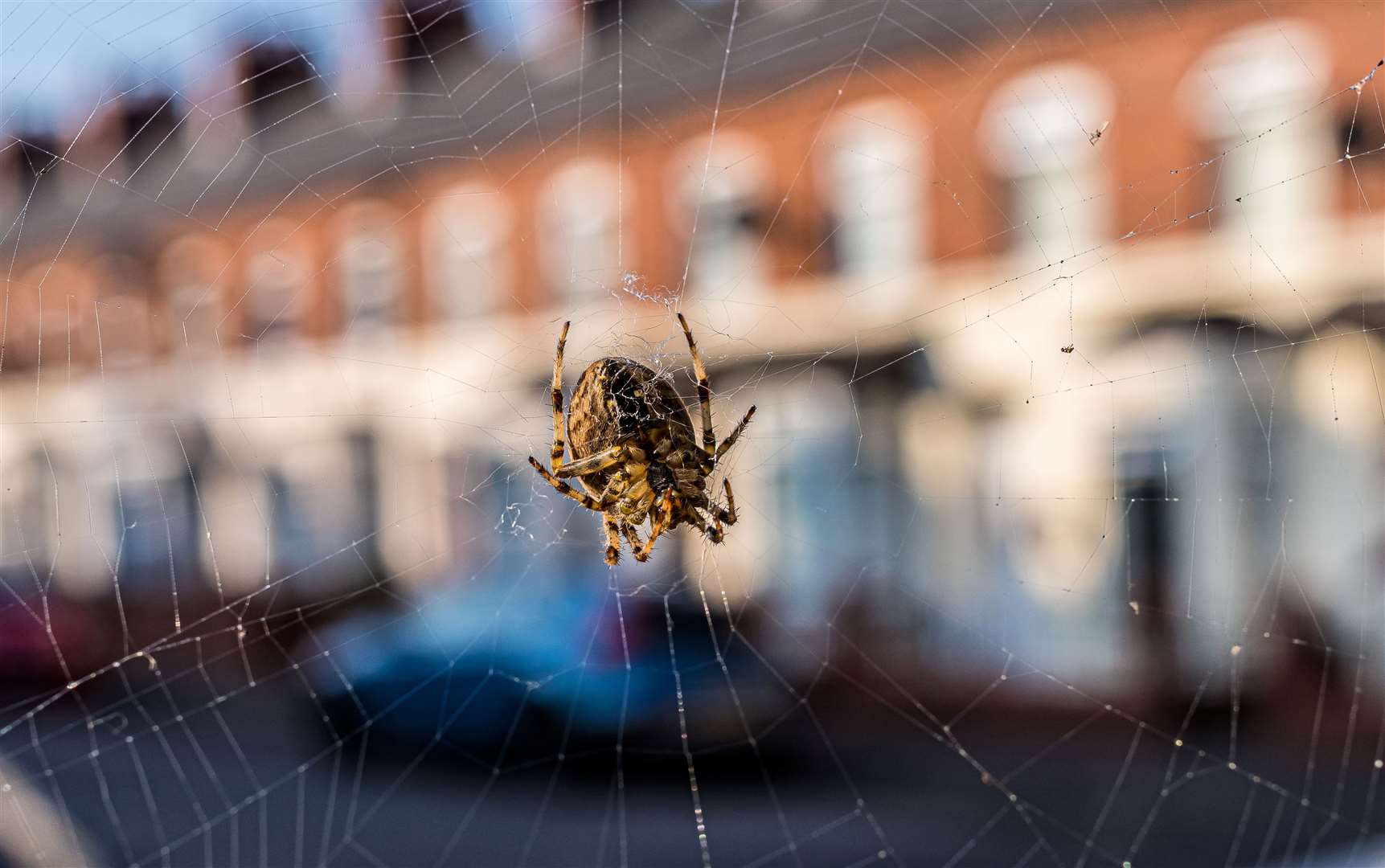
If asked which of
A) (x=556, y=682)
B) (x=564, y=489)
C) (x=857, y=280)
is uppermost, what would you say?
(x=857, y=280)

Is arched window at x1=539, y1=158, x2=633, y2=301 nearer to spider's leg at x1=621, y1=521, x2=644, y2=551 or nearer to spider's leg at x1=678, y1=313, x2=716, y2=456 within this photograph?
spider's leg at x1=621, y1=521, x2=644, y2=551

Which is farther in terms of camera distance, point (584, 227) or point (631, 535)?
point (584, 227)

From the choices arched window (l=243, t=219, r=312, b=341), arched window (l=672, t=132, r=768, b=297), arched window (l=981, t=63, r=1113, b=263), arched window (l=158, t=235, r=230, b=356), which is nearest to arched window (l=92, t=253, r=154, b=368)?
arched window (l=158, t=235, r=230, b=356)

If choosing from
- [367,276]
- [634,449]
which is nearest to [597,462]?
[634,449]

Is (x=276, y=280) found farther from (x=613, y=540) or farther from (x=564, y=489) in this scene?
(x=564, y=489)

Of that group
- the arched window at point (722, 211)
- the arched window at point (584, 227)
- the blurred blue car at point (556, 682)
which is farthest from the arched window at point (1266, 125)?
the arched window at point (584, 227)

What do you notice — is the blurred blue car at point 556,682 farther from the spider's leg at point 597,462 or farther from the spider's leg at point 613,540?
the spider's leg at point 597,462

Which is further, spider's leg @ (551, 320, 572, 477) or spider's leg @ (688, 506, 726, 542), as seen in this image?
spider's leg @ (688, 506, 726, 542)
